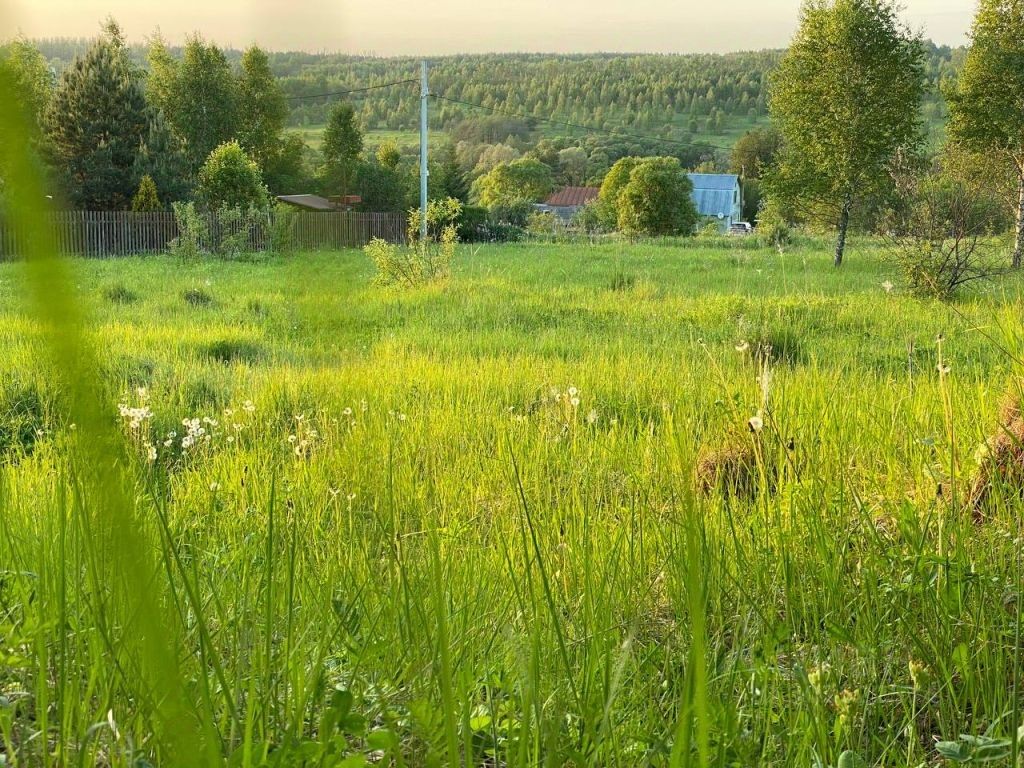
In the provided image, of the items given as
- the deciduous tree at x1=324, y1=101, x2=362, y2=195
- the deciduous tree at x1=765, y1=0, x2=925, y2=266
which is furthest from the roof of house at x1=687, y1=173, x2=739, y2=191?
the deciduous tree at x1=324, y1=101, x2=362, y2=195

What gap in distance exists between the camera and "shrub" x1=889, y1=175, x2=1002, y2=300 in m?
9.47

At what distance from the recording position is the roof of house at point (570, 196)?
64688mm

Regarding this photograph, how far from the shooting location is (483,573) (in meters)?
1.49

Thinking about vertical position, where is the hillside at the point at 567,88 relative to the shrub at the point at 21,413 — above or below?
above

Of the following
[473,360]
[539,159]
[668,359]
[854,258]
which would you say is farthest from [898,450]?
[539,159]

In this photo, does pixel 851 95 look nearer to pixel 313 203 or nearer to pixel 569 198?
pixel 313 203

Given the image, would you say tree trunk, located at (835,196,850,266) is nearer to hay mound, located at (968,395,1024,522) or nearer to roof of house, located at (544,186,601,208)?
hay mound, located at (968,395,1024,522)

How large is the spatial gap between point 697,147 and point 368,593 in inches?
2480

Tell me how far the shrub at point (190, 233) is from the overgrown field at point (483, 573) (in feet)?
30.6

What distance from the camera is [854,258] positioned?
740 inches

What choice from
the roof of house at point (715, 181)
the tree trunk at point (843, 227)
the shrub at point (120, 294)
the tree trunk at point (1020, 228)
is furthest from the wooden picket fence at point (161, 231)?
the roof of house at point (715, 181)

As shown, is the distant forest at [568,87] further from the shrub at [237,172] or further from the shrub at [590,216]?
the shrub at [590,216]

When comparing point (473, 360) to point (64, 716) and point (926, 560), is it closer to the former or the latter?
point (926, 560)

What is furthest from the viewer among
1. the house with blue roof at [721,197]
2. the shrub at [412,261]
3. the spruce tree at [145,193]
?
the house with blue roof at [721,197]
